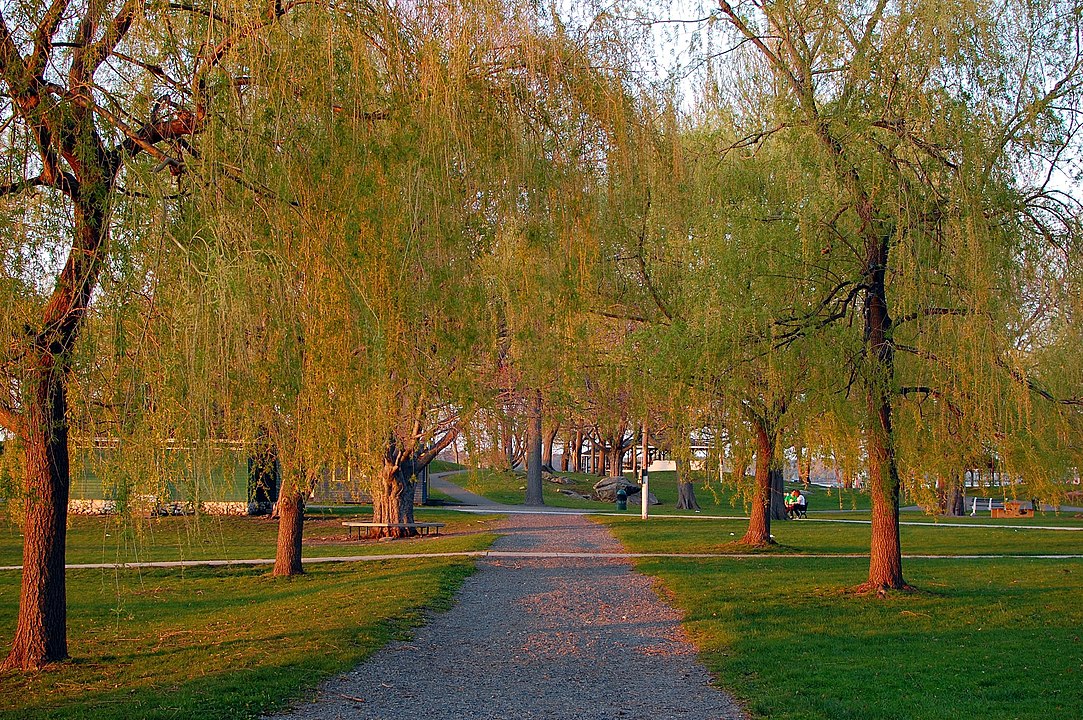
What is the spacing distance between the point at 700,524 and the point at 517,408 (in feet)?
39.8

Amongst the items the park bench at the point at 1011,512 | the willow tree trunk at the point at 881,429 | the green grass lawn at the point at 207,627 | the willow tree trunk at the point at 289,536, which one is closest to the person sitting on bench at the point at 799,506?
the park bench at the point at 1011,512

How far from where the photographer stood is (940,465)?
12055 millimetres

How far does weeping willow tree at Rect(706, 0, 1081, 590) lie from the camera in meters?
10.3

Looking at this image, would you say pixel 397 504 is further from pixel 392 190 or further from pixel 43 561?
pixel 392 190

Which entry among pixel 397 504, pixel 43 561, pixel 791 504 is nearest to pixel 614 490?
pixel 791 504

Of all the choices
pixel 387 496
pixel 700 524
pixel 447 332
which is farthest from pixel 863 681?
pixel 700 524

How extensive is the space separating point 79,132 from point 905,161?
8.65 meters

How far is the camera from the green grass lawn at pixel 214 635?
23.4 feet

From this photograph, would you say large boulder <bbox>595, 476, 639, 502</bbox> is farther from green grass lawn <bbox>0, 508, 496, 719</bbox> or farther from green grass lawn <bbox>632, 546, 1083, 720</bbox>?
green grass lawn <bbox>632, 546, 1083, 720</bbox>

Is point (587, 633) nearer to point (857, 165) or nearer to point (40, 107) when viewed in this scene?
point (857, 165)

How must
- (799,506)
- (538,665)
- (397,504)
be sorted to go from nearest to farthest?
(538,665), (397,504), (799,506)

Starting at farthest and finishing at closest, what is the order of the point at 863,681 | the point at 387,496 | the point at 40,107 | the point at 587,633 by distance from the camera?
the point at 387,496 < the point at 587,633 < the point at 863,681 < the point at 40,107

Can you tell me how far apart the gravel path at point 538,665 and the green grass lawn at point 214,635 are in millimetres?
457

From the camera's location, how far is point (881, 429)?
39.9 feet
